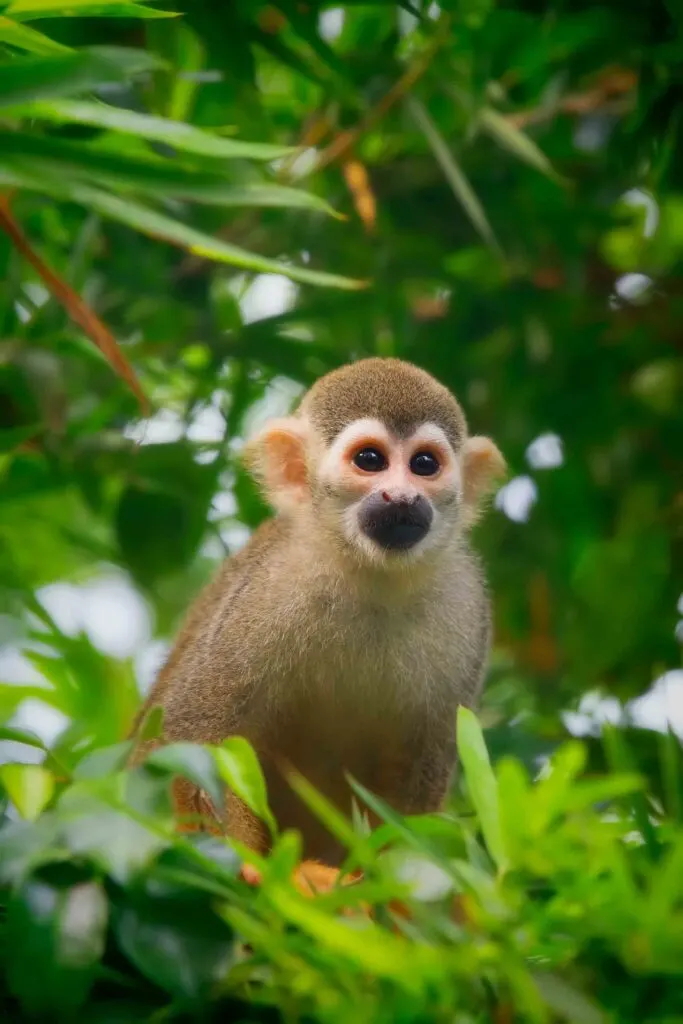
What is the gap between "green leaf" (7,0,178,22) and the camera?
110 inches

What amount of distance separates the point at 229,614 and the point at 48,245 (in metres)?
1.69

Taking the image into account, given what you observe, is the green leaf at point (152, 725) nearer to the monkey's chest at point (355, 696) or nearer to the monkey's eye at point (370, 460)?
the monkey's chest at point (355, 696)

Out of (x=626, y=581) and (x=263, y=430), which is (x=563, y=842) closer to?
(x=263, y=430)

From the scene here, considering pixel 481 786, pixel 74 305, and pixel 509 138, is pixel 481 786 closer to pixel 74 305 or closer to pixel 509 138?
pixel 74 305

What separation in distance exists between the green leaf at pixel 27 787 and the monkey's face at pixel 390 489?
1.66 m

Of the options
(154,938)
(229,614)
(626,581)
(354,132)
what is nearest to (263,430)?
(229,614)

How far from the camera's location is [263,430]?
13.8 ft

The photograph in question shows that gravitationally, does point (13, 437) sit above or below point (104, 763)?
above

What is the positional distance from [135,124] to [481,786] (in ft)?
5.20

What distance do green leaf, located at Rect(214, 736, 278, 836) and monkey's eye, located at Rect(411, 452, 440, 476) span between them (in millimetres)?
1715

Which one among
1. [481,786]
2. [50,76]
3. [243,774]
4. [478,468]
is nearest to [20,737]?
[243,774]

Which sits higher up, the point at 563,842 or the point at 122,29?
the point at 122,29

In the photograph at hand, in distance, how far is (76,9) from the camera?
2850mm

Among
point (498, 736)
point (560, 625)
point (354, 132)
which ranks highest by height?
point (354, 132)
